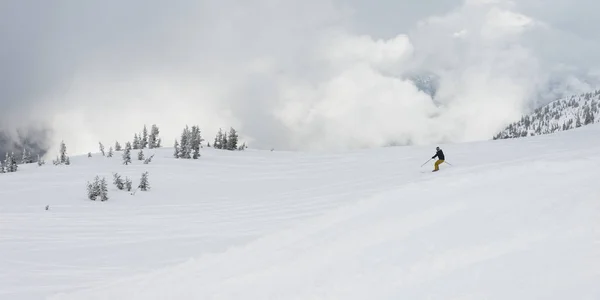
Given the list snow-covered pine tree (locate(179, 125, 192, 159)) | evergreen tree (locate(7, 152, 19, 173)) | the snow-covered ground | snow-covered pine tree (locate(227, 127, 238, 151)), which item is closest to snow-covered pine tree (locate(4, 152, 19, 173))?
evergreen tree (locate(7, 152, 19, 173))

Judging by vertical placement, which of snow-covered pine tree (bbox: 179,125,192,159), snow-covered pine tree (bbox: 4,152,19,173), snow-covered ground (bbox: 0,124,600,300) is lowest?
snow-covered ground (bbox: 0,124,600,300)

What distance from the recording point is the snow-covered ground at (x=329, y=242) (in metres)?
5.35

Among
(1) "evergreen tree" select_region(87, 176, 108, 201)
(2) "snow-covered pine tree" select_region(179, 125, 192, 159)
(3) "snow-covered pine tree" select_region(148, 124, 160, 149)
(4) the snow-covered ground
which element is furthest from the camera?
(3) "snow-covered pine tree" select_region(148, 124, 160, 149)

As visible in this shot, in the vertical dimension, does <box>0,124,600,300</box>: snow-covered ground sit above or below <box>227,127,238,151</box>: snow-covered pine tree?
below

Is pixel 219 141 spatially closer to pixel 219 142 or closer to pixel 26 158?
pixel 219 142

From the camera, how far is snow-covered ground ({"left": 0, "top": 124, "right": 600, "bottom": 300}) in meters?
5.35

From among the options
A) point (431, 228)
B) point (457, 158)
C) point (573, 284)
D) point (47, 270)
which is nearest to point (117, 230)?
point (47, 270)

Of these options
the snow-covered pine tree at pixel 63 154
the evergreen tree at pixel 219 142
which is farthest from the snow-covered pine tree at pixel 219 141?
the snow-covered pine tree at pixel 63 154

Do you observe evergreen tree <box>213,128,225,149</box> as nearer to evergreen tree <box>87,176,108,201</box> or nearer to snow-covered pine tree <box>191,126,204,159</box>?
snow-covered pine tree <box>191,126,204,159</box>

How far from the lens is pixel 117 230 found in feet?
38.5

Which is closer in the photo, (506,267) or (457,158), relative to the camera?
(506,267)

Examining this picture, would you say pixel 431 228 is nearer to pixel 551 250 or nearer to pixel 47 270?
pixel 551 250

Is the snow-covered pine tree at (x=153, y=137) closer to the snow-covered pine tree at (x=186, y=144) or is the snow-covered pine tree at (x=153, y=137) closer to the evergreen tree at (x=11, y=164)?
the snow-covered pine tree at (x=186, y=144)

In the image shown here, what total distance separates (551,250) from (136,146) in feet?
109
